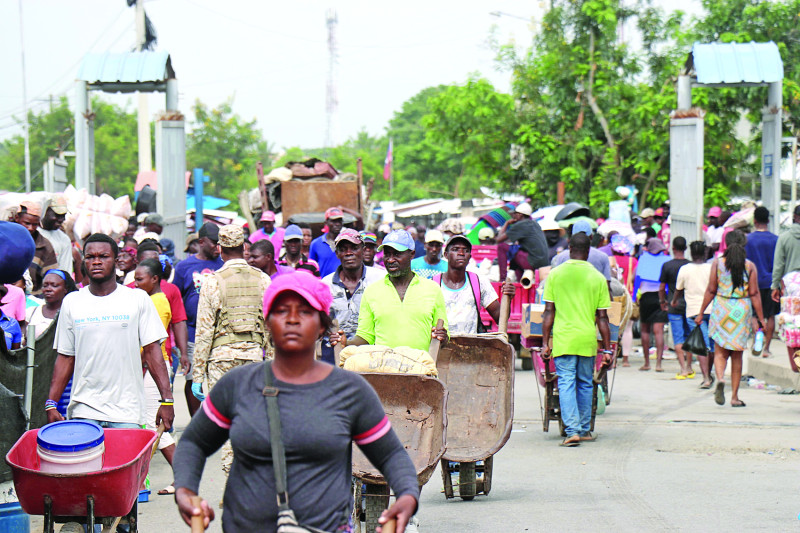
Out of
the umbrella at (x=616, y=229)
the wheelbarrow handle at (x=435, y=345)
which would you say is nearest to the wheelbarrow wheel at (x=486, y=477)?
the wheelbarrow handle at (x=435, y=345)

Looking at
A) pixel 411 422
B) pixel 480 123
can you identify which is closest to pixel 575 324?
pixel 411 422

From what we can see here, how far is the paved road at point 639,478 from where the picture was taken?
7.23 meters

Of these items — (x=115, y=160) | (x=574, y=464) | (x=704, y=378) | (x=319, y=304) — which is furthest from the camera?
(x=115, y=160)

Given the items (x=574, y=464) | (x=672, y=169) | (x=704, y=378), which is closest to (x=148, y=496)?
(x=574, y=464)

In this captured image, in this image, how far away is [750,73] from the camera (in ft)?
59.0

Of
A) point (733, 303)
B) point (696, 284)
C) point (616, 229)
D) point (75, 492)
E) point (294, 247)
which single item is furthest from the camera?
point (616, 229)

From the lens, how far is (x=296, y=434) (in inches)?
143

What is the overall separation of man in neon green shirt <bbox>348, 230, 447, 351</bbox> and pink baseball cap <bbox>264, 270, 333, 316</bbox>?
11.1ft

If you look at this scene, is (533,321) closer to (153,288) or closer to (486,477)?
(486,477)

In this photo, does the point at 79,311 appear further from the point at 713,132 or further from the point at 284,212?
the point at 713,132

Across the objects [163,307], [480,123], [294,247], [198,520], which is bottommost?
[198,520]

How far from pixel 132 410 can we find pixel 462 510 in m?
2.42

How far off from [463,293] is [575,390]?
2046 mm

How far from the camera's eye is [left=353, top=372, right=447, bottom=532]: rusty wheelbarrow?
628 cm
